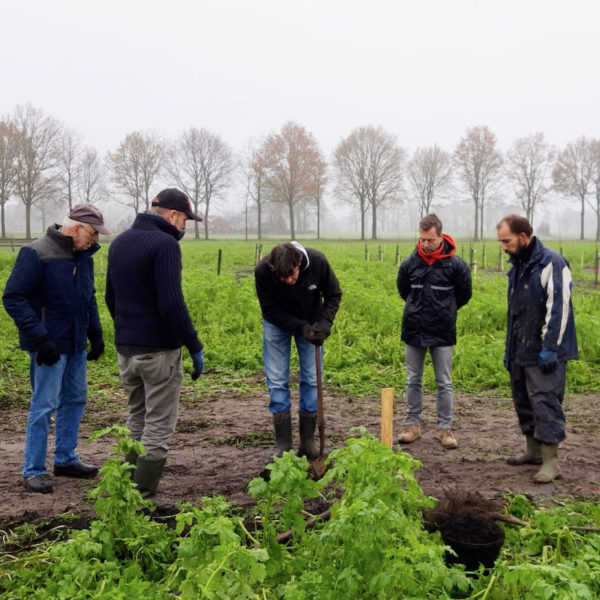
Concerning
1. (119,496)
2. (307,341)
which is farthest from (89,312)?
(119,496)

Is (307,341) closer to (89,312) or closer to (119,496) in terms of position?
(89,312)

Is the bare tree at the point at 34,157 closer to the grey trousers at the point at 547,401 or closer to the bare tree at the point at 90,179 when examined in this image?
the bare tree at the point at 90,179

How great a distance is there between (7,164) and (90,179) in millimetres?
13703

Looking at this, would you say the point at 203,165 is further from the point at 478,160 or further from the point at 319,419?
the point at 319,419

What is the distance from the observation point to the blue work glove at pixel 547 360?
4.75 metres

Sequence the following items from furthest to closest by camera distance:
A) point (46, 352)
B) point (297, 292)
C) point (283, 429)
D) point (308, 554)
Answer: point (283, 429) < point (297, 292) < point (46, 352) < point (308, 554)

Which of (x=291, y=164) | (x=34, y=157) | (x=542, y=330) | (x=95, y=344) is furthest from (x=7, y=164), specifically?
(x=542, y=330)

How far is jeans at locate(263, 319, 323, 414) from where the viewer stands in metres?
5.21

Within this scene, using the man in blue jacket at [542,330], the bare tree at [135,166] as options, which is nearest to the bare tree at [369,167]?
the bare tree at [135,166]

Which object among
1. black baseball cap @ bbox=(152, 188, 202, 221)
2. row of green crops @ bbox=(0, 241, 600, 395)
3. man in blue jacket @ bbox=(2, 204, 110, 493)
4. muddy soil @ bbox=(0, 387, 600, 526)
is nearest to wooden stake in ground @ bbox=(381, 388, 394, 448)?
muddy soil @ bbox=(0, 387, 600, 526)

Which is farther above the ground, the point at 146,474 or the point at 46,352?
the point at 46,352

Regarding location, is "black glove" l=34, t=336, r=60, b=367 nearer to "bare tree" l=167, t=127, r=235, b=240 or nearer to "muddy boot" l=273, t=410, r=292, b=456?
"muddy boot" l=273, t=410, r=292, b=456

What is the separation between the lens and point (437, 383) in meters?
5.75

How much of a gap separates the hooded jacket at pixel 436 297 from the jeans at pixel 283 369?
42.6 inches
